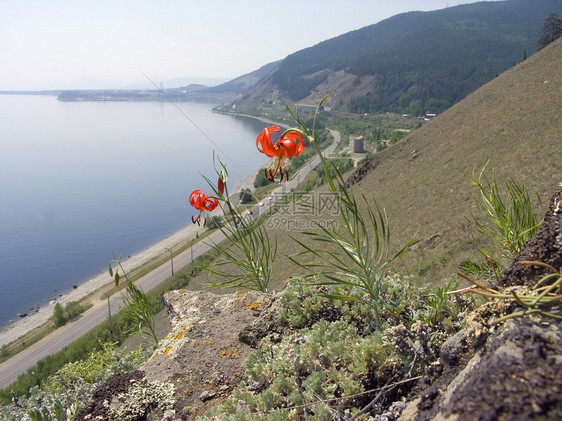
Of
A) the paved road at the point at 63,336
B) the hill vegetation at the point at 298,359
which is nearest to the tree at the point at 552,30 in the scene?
the paved road at the point at 63,336

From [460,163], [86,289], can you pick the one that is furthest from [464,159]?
[86,289]

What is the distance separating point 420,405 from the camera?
4.52 ft

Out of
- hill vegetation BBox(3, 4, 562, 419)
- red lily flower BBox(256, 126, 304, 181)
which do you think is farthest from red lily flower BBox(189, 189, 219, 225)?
red lily flower BBox(256, 126, 304, 181)

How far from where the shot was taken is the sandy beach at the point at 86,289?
2625 centimetres

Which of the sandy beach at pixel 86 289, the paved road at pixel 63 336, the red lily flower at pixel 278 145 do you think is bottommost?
the paved road at pixel 63 336

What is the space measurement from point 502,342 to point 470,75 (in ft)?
475

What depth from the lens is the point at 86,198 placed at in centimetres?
4997

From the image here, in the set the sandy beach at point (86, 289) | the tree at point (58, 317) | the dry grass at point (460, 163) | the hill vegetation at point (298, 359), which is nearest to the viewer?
the hill vegetation at point (298, 359)

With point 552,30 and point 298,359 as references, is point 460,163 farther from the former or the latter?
point 552,30

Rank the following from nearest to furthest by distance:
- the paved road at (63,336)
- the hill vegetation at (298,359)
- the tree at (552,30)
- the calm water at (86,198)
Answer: the hill vegetation at (298,359)
the paved road at (63,336)
the calm water at (86,198)
the tree at (552,30)

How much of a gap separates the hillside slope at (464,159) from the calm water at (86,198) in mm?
8122

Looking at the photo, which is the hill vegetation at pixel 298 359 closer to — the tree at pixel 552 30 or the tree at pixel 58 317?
the tree at pixel 58 317

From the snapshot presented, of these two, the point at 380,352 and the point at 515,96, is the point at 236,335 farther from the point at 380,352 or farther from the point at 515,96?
the point at 515,96

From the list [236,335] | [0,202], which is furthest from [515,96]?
[0,202]
